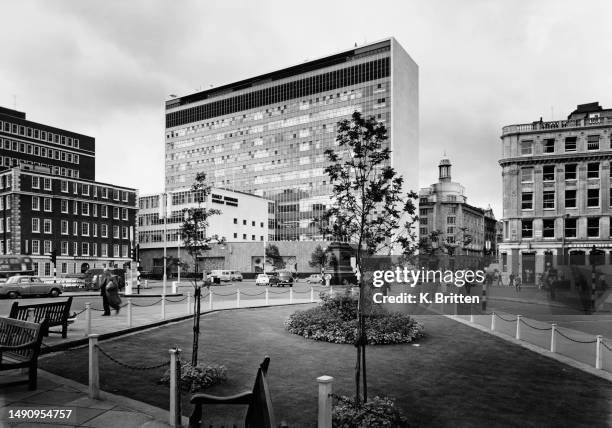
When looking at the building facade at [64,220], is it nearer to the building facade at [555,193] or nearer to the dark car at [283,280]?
the dark car at [283,280]

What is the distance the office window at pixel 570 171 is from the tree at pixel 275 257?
46890 millimetres

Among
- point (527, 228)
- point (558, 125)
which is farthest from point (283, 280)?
point (558, 125)

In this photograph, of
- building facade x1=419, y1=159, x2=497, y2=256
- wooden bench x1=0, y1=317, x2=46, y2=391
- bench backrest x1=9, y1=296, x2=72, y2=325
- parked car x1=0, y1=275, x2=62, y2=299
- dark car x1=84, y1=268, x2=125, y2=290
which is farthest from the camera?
building facade x1=419, y1=159, x2=497, y2=256

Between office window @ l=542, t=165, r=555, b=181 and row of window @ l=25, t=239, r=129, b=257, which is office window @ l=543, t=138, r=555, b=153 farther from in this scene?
row of window @ l=25, t=239, r=129, b=257

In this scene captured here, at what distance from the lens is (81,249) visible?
227 ft

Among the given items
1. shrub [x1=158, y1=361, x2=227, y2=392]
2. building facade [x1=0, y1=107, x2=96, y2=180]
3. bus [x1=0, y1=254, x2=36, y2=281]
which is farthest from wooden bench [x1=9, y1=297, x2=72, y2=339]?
building facade [x1=0, y1=107, x2=96, y2=180]

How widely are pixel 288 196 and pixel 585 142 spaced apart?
65.3 meters

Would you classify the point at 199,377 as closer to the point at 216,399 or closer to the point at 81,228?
the point at 216,399

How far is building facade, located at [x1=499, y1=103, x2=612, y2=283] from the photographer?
51.1 meters

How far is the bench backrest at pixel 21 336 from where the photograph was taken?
7953mm

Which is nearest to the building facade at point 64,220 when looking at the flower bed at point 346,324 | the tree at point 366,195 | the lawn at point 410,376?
the lawn at point 410,376

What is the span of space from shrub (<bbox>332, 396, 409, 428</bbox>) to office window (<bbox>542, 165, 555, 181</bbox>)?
55.9 m

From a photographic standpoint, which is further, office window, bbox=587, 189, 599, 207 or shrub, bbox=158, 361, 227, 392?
office window, bbox=587, 189, 599, 207

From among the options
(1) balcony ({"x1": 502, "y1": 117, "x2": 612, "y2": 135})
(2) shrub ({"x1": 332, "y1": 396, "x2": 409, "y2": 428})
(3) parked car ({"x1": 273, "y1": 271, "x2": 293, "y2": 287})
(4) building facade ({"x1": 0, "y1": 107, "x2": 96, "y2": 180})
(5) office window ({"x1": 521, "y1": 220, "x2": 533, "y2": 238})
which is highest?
(4) building facade ({"x1": 0, "y1": 107, "x2": 96, "y2": 180})
